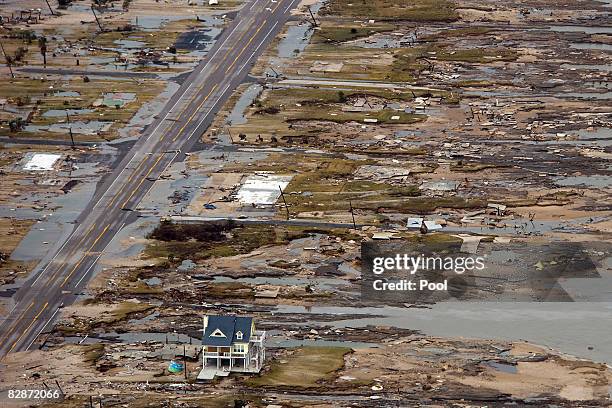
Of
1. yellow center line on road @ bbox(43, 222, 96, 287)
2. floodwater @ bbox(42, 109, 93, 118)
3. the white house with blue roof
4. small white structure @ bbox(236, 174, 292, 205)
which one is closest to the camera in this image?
the white house with blue roof

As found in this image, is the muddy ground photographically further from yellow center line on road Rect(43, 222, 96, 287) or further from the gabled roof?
yellow center line on road Rect(43, 222, 96, 287)

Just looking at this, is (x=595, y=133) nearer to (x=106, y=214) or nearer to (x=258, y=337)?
(x=106, y=214)

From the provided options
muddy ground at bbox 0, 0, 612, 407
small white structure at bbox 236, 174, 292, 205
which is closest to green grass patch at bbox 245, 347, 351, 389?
muddy ground at bbox 0, 0, 612, 407

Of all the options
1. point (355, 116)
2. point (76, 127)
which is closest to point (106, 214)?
point (76, 127)

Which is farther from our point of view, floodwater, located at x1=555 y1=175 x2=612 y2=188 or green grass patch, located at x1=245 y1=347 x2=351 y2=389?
floodwater, located at x1=555 y1=175 x2=612 y2=188

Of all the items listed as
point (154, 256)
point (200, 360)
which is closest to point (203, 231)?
point (154, 256)
